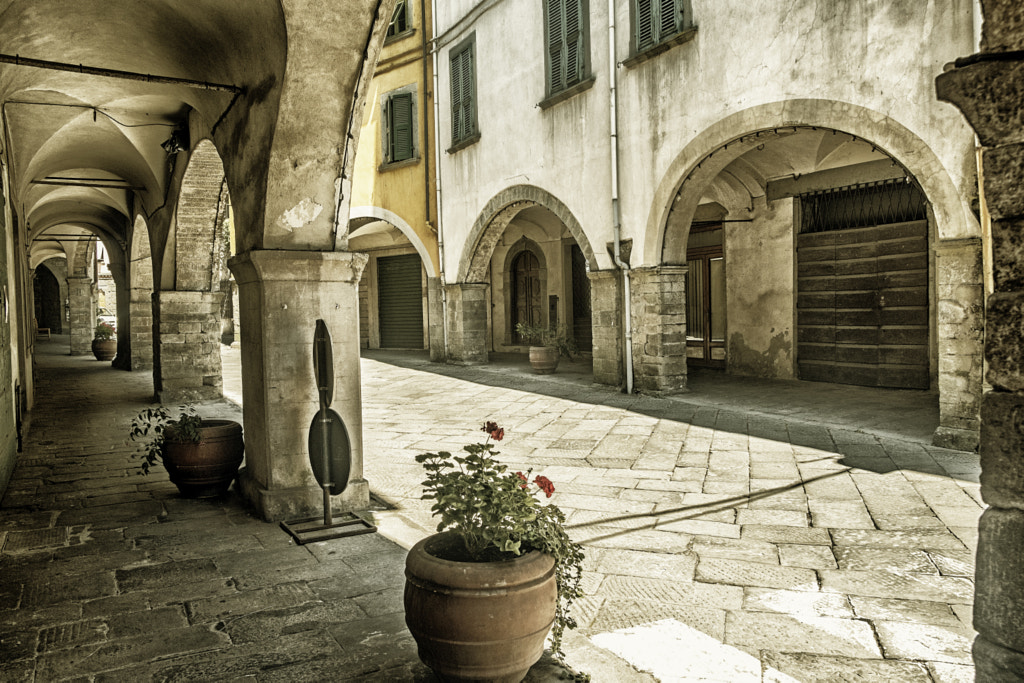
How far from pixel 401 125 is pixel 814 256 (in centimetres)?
892

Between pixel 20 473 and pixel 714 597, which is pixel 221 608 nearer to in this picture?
pixel 714 597

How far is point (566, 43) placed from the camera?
35.9ft

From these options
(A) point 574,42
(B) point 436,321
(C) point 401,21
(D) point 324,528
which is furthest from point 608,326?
(C) point 401,21

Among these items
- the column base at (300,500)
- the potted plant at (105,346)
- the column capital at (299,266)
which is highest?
the column capital at (299,266)

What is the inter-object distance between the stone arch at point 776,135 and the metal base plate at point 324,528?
5.33 meters

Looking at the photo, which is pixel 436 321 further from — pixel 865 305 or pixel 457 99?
pixel 865 305

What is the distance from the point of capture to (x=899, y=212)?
952cm

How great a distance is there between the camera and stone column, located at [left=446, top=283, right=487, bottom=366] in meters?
14.0

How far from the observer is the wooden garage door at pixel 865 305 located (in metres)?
9.38

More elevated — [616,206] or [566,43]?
[566,43]

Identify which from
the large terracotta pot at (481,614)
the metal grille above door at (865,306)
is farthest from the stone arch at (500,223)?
the large terracotta pot at (481,614)

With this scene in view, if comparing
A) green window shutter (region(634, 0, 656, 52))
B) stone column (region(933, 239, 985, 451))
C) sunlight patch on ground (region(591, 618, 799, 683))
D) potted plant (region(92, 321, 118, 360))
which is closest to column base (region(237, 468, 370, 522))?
sunlight patch on ground (region(591, 618, 799, 683))

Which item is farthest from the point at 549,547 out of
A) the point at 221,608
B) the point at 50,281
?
the point at 50,281

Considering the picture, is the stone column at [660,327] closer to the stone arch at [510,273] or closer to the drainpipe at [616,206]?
the drainpipe at [616,206]
